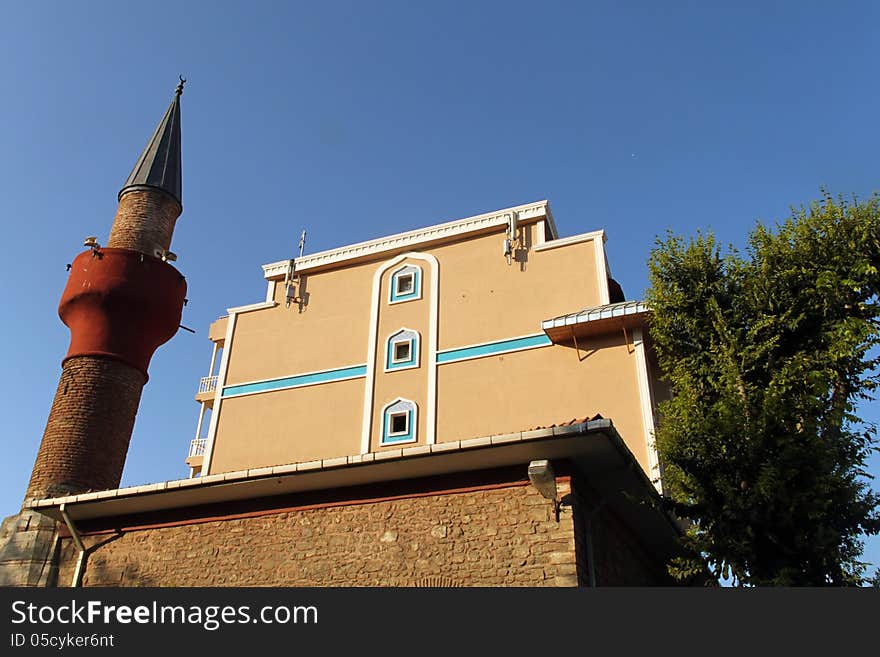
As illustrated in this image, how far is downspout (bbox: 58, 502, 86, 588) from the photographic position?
10.4 meters

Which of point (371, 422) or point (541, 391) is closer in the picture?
point (541, 391)

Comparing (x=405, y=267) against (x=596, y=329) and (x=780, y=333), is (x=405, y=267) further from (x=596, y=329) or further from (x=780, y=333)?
(x=780, y=333)

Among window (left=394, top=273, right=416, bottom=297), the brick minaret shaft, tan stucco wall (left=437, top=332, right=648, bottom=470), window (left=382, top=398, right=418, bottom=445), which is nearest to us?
the brick minaret shaft

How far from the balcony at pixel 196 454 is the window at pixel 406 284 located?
32.3 feet

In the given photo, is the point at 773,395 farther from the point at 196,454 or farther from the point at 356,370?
the point at 196,454

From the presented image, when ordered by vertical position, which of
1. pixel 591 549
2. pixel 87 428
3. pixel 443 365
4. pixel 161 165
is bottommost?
pixel 591 549

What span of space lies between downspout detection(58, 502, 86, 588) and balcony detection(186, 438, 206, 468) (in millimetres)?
14803

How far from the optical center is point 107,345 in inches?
637

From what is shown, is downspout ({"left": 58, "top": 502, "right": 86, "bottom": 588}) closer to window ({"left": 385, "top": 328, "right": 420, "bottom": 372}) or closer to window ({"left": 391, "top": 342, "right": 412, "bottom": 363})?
window ({"left": 385, "top": 328, "right": 420, "bottom": 372})

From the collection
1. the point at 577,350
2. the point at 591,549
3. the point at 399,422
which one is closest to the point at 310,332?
the point at 399,422

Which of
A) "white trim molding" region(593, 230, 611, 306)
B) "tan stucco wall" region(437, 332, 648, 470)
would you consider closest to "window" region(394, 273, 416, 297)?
"tan stucco wall" region(437, 332, 648, 470)

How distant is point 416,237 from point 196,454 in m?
→ 11.1

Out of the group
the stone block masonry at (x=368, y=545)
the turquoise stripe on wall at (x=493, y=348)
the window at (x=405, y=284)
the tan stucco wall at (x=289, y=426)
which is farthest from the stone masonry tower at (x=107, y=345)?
the turquoise stripe on wall at (x=493, y=348)

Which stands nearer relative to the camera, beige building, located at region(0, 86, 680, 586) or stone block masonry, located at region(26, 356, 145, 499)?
beige building, located at region(0, 86, 680, 586)
